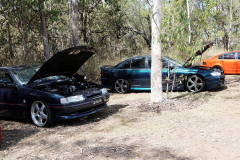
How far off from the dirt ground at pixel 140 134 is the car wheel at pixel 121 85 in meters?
2.42

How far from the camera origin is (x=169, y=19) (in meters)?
6.46

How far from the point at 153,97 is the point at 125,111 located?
998 millimetres

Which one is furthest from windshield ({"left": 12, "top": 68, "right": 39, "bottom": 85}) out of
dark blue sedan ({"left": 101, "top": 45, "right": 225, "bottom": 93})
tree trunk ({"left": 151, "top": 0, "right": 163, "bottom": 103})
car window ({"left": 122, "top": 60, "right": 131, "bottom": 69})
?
car window ({"left": 122, "top": 60, "right": 131, "bottom": 69})

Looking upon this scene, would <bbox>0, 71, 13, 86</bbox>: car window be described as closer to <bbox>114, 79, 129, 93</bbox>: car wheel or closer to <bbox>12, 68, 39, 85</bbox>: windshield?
<bbox>12, 68, 39, 85</bbox>: windshield

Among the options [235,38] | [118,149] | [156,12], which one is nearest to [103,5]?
[156,12]

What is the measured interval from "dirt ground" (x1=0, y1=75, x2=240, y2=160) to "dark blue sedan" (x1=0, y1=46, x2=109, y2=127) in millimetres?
362

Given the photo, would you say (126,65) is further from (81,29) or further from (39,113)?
(81,29)

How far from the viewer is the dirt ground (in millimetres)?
3896

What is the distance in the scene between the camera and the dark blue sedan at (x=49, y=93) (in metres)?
5.32

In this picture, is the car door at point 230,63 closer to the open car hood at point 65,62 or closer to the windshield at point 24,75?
the open car hood at point 65,62

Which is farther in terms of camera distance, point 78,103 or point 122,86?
point 122,86

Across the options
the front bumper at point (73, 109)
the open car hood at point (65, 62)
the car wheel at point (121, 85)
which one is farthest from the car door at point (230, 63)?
the front bumper at point (73, 109)

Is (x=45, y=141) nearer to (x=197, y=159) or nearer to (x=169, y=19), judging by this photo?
(x=197, y=159)

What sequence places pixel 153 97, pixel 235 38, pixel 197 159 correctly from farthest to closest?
1. pixel 235 38
2. pixel 153 97
3. pixel 197 159
